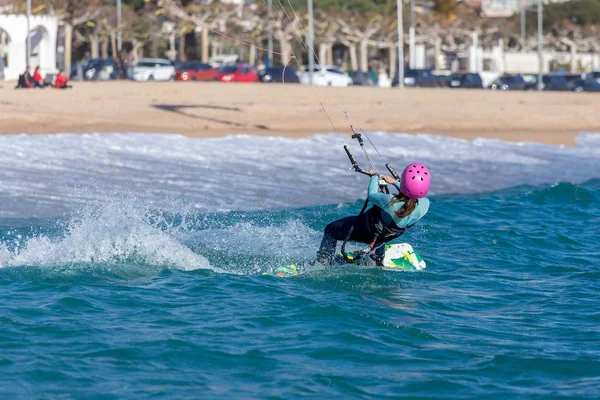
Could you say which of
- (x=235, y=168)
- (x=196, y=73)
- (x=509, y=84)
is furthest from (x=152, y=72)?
(x=235, y=168)

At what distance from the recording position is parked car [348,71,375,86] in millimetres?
50438

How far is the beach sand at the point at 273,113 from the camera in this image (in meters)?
21.9

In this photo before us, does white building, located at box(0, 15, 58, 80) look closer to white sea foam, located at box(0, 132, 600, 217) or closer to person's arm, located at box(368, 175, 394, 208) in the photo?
white sea foam, located at box(0, 132, 600, 217)

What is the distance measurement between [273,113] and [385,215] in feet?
56.3

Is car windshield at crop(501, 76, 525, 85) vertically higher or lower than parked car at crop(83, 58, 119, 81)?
lower

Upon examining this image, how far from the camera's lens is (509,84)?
50.4m

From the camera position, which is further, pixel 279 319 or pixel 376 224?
pixel 376 224

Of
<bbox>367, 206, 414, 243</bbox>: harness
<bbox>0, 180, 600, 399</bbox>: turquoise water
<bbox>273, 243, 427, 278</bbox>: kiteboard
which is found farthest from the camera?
<bbox>273, 243, 427, 278</bbox>: kiteboard

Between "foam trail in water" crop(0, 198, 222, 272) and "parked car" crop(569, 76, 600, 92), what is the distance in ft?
133

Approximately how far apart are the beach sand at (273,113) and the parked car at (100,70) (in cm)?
1184

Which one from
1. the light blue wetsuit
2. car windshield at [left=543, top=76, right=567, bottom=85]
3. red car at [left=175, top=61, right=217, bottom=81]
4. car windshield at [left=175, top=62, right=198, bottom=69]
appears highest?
car windshield at [left=175, top=62, right=198, bottom=69]

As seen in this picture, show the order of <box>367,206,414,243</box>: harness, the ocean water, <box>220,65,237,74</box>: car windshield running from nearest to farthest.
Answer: the ocean water, <box>367,206,414,243</box>: harness, <box>220,65,237,74</box>: car windshield

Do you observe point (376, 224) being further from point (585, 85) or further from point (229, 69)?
point (585, 85)

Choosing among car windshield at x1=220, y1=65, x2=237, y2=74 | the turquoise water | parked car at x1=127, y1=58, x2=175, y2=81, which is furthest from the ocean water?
parked car at x1=127, y1=58, x2=175, y2=81
